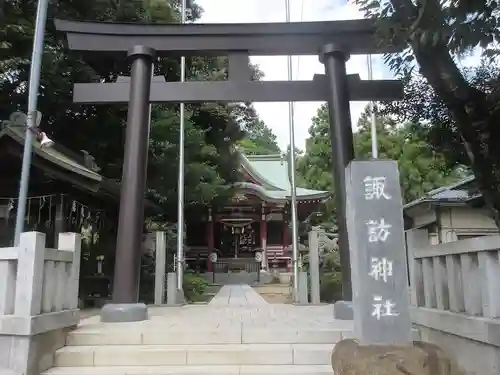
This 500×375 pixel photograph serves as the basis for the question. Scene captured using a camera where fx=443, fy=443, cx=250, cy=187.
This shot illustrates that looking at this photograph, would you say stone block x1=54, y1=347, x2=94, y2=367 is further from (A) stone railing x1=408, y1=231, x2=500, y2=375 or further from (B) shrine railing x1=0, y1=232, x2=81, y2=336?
(A) stone railing x1=408, y1=231, x2=500, y2=375

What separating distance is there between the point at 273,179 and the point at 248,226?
20.0 ft

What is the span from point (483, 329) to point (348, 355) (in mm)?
1256

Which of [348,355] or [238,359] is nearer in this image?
[348,355]

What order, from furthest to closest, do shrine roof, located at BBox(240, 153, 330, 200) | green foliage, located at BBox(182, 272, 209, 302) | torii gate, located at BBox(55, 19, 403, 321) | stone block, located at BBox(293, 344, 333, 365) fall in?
shrine roof, located at BBox(240, 153, 330, 200)
green foliage, located at BBox(182, 272, 209, 302)
torii gate, located at BBox(55, 19, 403, 321)
stone block, located at BBox(293, 344, 333, 365)

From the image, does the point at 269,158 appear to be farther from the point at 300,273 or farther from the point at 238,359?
the point at 238,359

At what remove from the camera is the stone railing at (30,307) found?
4.47 metres

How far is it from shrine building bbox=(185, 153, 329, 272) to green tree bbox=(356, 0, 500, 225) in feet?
63.5

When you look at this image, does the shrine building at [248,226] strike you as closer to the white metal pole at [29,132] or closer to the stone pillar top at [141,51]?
the stone pillar top at [141,51]

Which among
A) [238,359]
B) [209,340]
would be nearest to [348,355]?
[238,359]

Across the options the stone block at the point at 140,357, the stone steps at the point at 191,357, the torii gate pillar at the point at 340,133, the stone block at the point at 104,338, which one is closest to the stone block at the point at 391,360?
the stone steps at the point at 191,357

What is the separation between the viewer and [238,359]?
4.87 m

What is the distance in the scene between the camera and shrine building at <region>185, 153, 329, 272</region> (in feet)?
83.7

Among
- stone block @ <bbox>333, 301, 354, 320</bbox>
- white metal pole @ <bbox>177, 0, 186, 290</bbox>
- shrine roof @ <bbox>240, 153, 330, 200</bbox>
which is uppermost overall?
shrine roof @ <bbox>240, 153, 330, 200</bbox>

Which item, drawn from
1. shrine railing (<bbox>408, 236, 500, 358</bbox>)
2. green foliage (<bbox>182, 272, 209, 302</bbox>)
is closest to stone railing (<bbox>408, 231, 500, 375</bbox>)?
shrine railing (<bbox>408, 236, 500, 358</bbox>)
